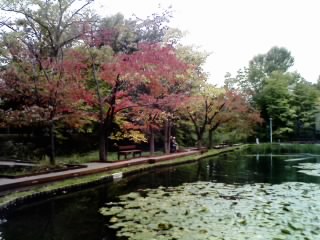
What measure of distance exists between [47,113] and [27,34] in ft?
11.2

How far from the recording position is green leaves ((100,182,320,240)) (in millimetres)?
5488

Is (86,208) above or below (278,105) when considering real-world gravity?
below

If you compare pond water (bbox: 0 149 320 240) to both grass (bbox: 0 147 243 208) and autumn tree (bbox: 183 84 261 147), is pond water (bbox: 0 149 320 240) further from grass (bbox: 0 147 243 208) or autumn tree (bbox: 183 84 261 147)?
autumn tree (bbox: 183 84 261 147)

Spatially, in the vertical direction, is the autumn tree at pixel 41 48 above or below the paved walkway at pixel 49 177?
above

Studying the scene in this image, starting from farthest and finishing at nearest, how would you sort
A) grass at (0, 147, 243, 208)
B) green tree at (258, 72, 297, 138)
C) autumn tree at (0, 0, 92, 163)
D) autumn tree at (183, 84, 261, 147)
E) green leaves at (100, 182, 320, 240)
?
1. green tree at (258, 72, 297, 138)
2. autumn tree at (183, 84, 261, 147)
3. autumn tree at (0, 0, 92, 163)
4. grass at (0, 147, 243, 208)
5. green leaves at (100, 182, 320, 240)

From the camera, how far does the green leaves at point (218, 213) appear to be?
5488 millimetres

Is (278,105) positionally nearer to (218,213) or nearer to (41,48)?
(41,48)

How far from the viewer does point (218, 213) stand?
22.1 feet

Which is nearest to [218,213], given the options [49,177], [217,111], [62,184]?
[62,184]

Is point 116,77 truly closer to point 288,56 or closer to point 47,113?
point 47,113

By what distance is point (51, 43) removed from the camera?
12.9m

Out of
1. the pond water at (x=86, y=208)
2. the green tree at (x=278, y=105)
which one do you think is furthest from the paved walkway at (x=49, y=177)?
the green tree at (x=278, y=105)

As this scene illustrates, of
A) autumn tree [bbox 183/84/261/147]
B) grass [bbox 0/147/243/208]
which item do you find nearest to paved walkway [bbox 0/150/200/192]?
grass [bbox 0/147/243/208]

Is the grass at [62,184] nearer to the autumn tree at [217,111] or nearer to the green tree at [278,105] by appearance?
the autumn tree at [217,111]
